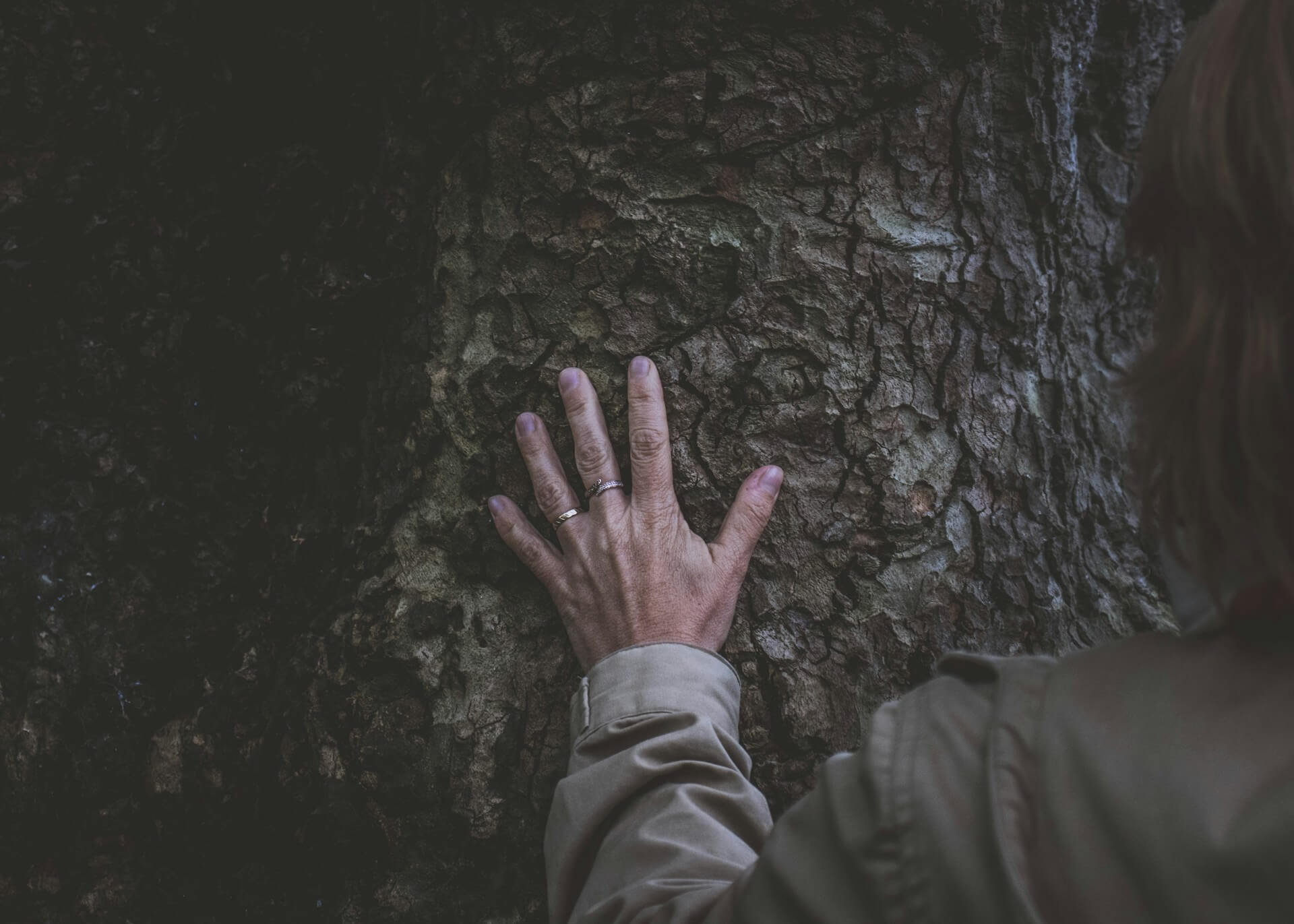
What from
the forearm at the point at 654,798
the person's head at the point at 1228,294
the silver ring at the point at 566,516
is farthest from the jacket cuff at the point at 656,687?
the person's head at the point at 1228,294

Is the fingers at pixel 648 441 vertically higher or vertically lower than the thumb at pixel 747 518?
higher

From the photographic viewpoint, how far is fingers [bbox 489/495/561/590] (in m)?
1.53

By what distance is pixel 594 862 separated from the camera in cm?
121

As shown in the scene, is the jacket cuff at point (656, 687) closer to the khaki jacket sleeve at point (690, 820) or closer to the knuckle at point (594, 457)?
the khaki jacket sleeve at point (690, 820)

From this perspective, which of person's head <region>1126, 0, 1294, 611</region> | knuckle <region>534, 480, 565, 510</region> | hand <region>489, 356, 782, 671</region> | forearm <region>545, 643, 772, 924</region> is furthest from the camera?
knuckle <region>534, 480, 565, 510</region>

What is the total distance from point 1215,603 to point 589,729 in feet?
2.84

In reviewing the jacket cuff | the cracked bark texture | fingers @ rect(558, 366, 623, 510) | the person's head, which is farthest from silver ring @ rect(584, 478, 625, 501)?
the person's head

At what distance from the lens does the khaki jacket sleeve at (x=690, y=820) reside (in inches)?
33.4

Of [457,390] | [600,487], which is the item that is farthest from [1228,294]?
[457,390]

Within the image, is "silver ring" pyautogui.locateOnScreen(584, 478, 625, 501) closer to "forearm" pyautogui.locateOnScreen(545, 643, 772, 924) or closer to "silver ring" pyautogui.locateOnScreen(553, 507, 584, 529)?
"silver ring" pyautogui.locateOnScreen(553, 507, 584, 529)

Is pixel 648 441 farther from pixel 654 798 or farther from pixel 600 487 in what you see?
pixel 654 798

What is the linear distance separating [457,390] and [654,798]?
2.73ft

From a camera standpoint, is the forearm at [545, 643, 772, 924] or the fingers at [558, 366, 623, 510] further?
the fingers at [558, 366, 623, 510]

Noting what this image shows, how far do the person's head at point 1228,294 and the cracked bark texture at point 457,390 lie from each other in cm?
75
